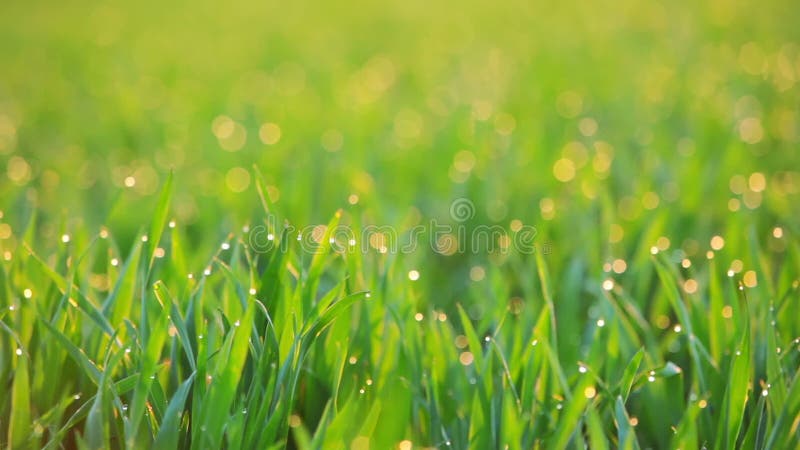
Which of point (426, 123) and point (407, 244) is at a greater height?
point (426, 123)

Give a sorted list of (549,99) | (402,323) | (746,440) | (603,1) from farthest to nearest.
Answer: (603,1)
(549,99)
(402,323)
(746,440)

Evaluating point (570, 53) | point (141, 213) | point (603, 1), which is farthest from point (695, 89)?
point (603, 1)

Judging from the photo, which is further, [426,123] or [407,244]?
[426,123]

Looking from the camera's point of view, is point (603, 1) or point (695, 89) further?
point (603, 1)

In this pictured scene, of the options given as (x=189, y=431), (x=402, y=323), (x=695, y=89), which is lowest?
(x=189, y=431)

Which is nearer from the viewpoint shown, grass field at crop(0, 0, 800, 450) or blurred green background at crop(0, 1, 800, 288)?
grass field at crop(0, 0, 800, 450)

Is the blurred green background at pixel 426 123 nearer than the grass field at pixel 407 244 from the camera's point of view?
No

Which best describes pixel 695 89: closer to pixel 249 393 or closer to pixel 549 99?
pixel 549 99

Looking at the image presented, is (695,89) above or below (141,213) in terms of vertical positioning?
above
